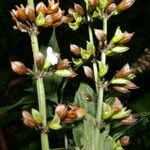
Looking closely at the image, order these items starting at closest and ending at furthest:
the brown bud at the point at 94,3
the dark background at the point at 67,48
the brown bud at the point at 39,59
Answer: the brown bud at the point at 39,59 < the brown bud at the point at 94,3 < the dark background at the point at 67,48

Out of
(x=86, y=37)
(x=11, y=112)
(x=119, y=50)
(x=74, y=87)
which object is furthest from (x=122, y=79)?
(x=86, y=37)

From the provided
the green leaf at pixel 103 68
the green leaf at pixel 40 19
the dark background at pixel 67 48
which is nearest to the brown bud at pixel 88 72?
the green leaf at pixel 103 68

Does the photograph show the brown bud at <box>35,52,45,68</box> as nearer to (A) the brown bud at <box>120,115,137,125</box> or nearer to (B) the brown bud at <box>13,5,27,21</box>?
(B) the brown bud at <box>13,5,27,21</box>

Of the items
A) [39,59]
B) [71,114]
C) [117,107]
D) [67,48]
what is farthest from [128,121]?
[67,48]

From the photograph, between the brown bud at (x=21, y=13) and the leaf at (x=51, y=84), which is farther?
the leaf at (x=51, y=84)

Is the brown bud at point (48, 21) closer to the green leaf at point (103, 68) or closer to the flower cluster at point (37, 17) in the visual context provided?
the flower cluster at point (37, 17)

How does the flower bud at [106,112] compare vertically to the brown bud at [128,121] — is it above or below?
above

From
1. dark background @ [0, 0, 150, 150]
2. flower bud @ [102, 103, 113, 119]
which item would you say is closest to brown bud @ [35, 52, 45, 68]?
flower bud @ [102, 103, 113, 119]
